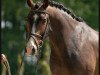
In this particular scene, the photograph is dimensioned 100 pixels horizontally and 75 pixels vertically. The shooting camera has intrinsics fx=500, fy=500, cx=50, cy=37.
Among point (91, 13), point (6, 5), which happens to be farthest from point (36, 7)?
point (6, 5)

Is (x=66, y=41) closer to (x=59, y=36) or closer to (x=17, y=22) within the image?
(x=59, y=36)

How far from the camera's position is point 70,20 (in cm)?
688

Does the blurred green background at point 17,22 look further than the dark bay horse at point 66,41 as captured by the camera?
Yes

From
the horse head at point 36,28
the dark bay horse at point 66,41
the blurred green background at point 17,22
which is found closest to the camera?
the horse head at point 36,28

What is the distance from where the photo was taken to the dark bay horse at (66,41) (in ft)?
22.0

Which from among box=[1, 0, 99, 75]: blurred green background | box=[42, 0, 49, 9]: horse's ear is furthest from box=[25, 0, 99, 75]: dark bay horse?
box=[1, 0, 99, 75]: blurred green background

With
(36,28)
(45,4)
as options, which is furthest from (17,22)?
(36,28)

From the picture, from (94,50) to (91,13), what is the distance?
1720 cm

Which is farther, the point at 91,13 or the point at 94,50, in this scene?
the point at 91,13

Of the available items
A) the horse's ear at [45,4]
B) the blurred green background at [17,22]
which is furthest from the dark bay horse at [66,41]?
the blurred green background at [17,22]

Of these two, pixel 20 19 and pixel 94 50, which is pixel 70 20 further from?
pixel 20 19

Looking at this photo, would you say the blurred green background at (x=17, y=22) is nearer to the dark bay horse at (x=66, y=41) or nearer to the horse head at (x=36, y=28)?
the dark bay horse at (x=66, y=41)

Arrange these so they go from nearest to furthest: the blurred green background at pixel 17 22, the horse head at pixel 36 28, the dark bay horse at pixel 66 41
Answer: the horse head at pixel 36 28
the dark bay horse at pixel 66 41
the blurred green background at pixel 17 22

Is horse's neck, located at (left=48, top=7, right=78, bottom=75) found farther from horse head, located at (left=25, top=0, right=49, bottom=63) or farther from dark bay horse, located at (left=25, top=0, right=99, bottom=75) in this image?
horse head, located at (left=25, top=0, right=49, bottom=63)
